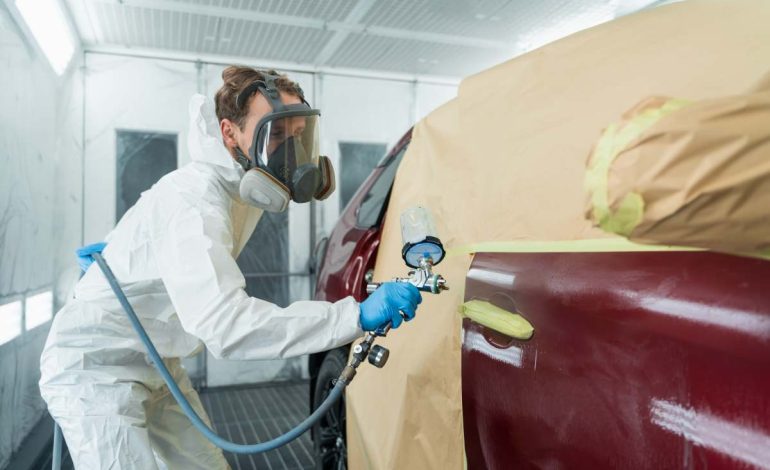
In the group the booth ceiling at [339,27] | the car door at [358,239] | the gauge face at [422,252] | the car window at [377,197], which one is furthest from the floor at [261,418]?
the booth ceiling at [339,27]

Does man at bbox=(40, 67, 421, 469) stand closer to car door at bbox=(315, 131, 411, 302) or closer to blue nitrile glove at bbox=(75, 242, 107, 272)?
blue nitrile glove at bbox=(75, 242, 107, 272)

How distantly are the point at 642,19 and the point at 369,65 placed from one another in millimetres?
4150

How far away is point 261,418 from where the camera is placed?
4.00m

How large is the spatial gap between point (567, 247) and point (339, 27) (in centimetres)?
345

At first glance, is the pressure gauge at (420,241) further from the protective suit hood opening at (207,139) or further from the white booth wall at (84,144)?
the white booth wall at (84,144)

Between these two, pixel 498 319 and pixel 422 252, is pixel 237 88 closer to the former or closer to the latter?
pixel 422 252

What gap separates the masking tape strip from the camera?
0.92 m

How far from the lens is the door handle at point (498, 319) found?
1.17m

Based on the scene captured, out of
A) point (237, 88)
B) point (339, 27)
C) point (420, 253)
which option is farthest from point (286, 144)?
point (339, 27)


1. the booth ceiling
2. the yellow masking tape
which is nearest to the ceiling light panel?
the booth ceiling

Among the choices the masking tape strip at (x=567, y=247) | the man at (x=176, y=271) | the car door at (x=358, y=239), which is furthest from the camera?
the car door at (x=358, y=239)

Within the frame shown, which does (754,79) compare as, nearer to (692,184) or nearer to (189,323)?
(692,184)

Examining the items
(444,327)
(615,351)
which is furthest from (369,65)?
(615,351)

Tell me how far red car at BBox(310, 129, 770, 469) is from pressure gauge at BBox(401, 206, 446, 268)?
13 centimetres
